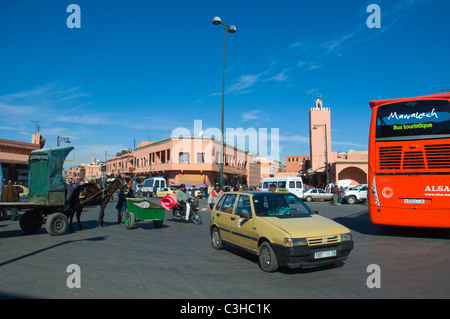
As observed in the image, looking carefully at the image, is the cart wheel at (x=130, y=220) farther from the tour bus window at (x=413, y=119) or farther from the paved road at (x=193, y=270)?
the tour bus window at (x=413, y=119)

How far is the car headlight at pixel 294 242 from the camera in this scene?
5.72m

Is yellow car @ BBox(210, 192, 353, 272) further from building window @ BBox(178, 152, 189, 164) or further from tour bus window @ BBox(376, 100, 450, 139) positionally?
building window @ BBox(178, 152, 189, 164)

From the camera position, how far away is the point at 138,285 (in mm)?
5398

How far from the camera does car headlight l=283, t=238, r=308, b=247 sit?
Result: 5.72 m

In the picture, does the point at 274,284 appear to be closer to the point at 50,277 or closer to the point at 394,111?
the point at 50,277

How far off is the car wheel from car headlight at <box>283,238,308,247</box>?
0.48 metres

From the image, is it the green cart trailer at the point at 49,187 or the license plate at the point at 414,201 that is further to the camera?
the green cart trailer at the point at 49,187

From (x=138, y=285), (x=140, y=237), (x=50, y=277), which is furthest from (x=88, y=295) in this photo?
(x=140, y=237)

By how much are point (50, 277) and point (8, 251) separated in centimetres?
319

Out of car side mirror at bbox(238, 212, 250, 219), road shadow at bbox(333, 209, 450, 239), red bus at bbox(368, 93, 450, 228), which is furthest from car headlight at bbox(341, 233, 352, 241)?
road shadow at bbox(333, 209, 450, 239)

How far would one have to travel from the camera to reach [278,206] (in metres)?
7.20

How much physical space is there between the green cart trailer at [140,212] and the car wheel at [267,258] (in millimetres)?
6578

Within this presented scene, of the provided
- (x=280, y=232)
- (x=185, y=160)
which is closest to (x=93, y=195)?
(x=280, y=232)

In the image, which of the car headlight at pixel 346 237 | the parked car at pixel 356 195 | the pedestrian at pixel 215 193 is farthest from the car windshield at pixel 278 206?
the parked car at pixel 356 195
